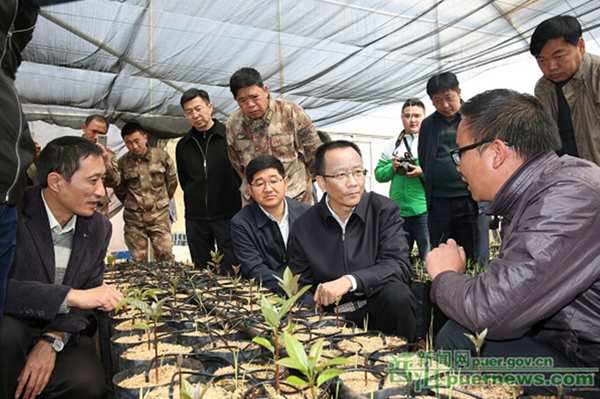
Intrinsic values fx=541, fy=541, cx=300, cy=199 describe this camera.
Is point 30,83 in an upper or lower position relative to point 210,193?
upper

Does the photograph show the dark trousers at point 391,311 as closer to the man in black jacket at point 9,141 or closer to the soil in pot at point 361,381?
the soil in pot at point 361,381

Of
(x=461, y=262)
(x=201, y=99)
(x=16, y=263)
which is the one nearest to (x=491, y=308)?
(x=461, y=262)

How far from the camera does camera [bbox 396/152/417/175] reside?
4.31 meters

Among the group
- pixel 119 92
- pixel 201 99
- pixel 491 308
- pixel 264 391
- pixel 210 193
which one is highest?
pixel 119 92

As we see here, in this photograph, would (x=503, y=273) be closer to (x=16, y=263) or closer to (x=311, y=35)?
(x=16, y=263)

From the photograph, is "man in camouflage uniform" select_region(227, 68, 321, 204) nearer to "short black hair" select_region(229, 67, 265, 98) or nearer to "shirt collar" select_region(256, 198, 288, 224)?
"short black hair" select_region(229, 67, 265, 98)

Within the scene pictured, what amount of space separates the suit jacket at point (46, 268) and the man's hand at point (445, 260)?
4.42 ft

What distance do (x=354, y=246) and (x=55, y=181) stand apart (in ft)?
4.42

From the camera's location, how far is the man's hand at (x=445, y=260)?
165 centimetres

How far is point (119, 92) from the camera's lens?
5.41 metres

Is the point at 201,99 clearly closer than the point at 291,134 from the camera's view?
No

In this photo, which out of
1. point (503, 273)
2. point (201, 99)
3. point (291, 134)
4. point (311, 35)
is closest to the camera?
point (503, 273)

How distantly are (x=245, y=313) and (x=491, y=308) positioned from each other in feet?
3.51

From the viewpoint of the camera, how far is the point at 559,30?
2604mm
